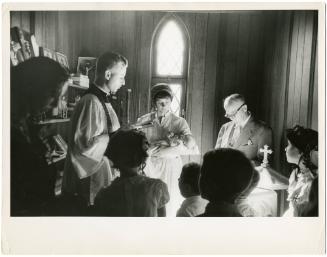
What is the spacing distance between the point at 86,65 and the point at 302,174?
1471 mm

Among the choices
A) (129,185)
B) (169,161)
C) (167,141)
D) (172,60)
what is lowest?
(129,185)

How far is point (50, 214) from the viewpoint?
2689 mm

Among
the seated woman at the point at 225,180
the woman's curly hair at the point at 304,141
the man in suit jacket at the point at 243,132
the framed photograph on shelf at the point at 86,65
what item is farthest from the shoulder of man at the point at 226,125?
the framed photograph on shelf at the point at 86,65

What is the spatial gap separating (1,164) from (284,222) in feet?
5.77

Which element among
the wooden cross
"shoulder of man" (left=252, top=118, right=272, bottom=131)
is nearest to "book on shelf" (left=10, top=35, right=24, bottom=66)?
"shoulder of man" (left=252, top=118, right=272, bottom=131)

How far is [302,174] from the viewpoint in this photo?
8.96 ft

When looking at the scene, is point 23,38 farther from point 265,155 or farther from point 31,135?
point 265,155

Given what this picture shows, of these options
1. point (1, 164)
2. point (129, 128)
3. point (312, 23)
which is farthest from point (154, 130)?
point (312, 23)

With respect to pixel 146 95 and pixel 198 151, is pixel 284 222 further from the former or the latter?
pixel 146 95

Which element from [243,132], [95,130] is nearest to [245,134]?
[243,132]

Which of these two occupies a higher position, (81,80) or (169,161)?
(81,80)

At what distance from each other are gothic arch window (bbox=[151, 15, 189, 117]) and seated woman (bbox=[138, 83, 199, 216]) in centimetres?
4

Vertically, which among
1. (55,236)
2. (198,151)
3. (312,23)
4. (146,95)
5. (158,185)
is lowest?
(55,236)

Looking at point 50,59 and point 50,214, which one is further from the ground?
point 50,59
